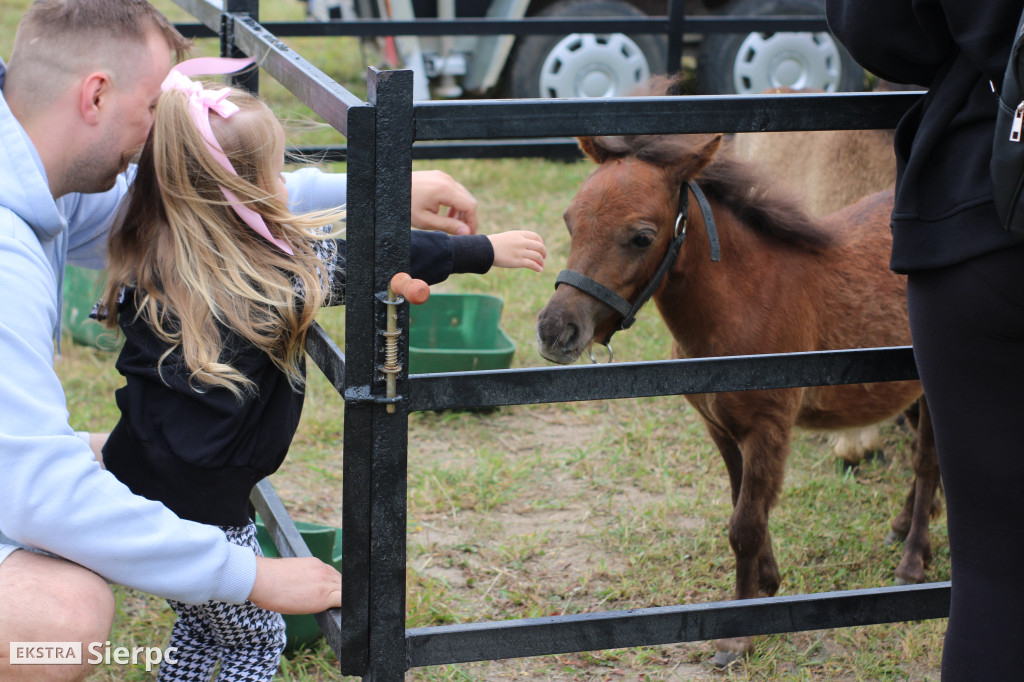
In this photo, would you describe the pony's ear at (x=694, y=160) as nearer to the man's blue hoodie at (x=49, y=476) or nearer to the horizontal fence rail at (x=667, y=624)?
the horizontal fence rail at (x=667, y=624)

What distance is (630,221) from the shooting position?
238cm

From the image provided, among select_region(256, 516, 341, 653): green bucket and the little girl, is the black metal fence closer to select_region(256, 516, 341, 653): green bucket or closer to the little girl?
the little girl

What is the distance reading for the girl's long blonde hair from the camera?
1.75 meters

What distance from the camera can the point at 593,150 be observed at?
253 cm

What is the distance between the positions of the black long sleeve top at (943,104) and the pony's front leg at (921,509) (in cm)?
183

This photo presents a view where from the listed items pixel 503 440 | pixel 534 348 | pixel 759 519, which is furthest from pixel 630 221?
pixel 534 348

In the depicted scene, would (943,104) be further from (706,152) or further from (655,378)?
(706,152)

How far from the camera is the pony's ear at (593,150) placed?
2.51 metres

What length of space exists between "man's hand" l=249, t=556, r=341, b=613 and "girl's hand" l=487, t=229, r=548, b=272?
26.3 inches

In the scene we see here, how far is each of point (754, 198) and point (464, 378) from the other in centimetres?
138

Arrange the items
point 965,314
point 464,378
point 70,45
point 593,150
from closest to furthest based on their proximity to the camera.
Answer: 1. point 965,314
2. point 464,378
3. point 70,45
4. point 593,150

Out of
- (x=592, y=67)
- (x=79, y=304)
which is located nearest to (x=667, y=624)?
(x=79, y=304)

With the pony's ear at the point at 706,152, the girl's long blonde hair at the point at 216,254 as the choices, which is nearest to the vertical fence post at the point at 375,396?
the girl's long blonde hair at the point at 216,254

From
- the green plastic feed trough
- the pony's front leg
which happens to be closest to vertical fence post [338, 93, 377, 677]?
the pony's front leg
